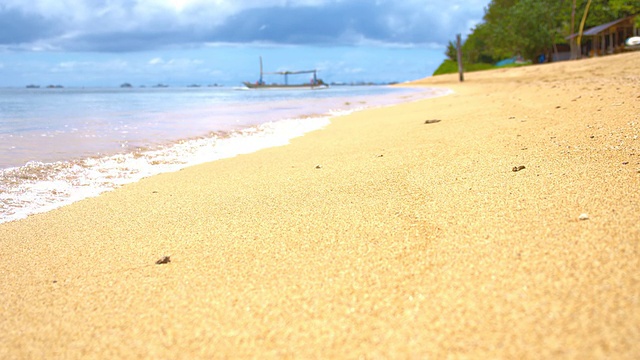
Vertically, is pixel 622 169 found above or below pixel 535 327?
above

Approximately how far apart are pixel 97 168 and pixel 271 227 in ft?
11.9

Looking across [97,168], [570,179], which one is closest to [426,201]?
[570,179]

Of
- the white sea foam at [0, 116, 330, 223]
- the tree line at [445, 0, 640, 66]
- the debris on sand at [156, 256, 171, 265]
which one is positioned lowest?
the debris on sand at [156, 256, 171, 265]

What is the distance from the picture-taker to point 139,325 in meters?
1.63

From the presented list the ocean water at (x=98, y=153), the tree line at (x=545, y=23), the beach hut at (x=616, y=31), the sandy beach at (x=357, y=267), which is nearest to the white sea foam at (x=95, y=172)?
the ocean water at (x=98, y=153)

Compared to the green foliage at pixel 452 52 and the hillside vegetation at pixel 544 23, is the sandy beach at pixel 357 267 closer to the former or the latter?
the hillside vegetation at pixel 544 23

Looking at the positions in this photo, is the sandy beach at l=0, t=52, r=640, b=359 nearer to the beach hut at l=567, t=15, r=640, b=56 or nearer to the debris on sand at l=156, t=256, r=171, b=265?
the debris on sand at l=156, t=256, r=171, b=265

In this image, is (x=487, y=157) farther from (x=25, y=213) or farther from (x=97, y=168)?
(x=97, y=168)

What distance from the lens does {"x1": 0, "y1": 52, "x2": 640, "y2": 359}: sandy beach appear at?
138 cm

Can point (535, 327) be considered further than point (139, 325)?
No

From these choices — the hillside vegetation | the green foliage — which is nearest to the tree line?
the hillside vegetation

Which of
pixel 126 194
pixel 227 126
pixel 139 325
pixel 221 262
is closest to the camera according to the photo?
pixel 139 325

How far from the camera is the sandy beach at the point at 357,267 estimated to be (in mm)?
1384

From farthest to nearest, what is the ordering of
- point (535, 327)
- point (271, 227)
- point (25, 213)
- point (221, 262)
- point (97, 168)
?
point (97, 168) < point (25, 213) < point (271, 227) < point (221, 262) < point (535, 327)
